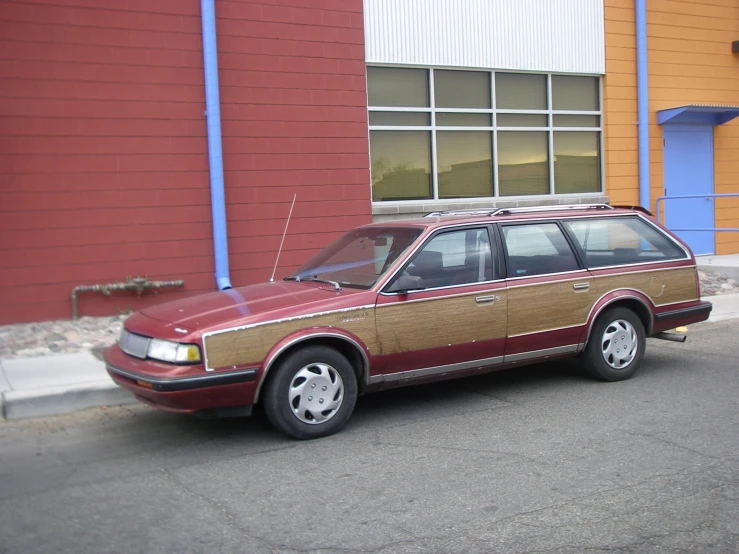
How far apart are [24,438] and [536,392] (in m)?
4.22

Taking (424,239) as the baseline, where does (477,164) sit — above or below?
above

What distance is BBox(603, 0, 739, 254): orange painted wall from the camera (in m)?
13.6

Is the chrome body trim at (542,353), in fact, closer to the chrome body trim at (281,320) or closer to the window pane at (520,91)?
the chrome body trim at (281,320)

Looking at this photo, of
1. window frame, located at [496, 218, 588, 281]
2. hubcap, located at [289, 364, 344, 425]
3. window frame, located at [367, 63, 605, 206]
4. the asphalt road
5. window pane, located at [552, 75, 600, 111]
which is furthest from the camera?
window pane, located at [552, 75, 600, 111]

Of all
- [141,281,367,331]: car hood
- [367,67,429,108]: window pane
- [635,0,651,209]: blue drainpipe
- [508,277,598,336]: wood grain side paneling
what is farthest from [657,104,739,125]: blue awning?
[141,281,367,331]: car hood

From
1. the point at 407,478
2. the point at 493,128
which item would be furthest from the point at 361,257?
the point at 493,128

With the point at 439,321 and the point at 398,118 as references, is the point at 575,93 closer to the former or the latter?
the point at 398,118

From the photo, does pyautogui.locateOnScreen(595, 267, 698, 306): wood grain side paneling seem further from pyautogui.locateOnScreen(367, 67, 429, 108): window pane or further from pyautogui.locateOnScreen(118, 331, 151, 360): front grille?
pyautogui.locateOnScreen(367, 67, 429, 108): window pane

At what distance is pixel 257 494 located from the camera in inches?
177

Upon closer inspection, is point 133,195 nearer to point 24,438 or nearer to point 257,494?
point 24,438

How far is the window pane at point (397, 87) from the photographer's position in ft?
37.8

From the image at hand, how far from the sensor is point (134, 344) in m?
5.56

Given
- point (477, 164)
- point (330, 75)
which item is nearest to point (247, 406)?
point (330, 75)

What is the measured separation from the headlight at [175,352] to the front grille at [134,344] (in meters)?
0.14
